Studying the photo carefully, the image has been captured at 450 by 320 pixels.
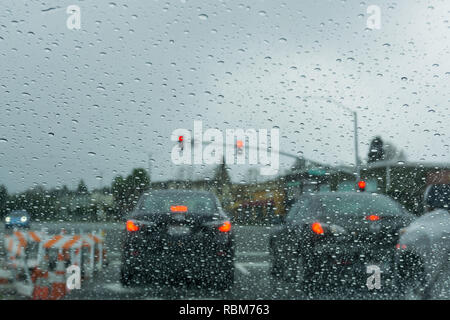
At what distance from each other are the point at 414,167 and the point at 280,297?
48.1 inches

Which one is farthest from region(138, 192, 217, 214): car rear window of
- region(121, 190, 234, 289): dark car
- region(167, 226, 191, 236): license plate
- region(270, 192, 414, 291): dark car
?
region(270, 192, 414, 291): dark car

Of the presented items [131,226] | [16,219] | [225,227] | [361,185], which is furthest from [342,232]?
[16,219]

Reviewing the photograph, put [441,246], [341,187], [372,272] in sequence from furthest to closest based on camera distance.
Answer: [441,246] → [341,187] → [372,272]

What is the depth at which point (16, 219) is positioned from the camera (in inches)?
137

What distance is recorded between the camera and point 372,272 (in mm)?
3479

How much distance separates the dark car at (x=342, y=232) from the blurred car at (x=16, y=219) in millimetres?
1571

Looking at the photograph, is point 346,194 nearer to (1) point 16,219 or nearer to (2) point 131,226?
(2) point 131,226

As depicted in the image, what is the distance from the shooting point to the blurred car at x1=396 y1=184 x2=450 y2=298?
3447 millimetres

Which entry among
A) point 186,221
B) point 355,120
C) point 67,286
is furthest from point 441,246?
point 67,286

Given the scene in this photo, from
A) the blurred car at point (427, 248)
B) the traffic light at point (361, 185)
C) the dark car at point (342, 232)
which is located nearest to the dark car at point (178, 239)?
the dark car at point (342, 232)

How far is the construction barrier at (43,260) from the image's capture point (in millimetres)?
3729

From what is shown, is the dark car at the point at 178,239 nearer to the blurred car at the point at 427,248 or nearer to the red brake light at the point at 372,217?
the red brake light at the point at 372,217

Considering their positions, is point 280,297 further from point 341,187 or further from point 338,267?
point 341,187

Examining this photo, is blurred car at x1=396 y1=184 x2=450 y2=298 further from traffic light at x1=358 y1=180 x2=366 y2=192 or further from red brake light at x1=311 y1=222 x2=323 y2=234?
red brake light at x1=311 y1=222 x2=323 y2=234
